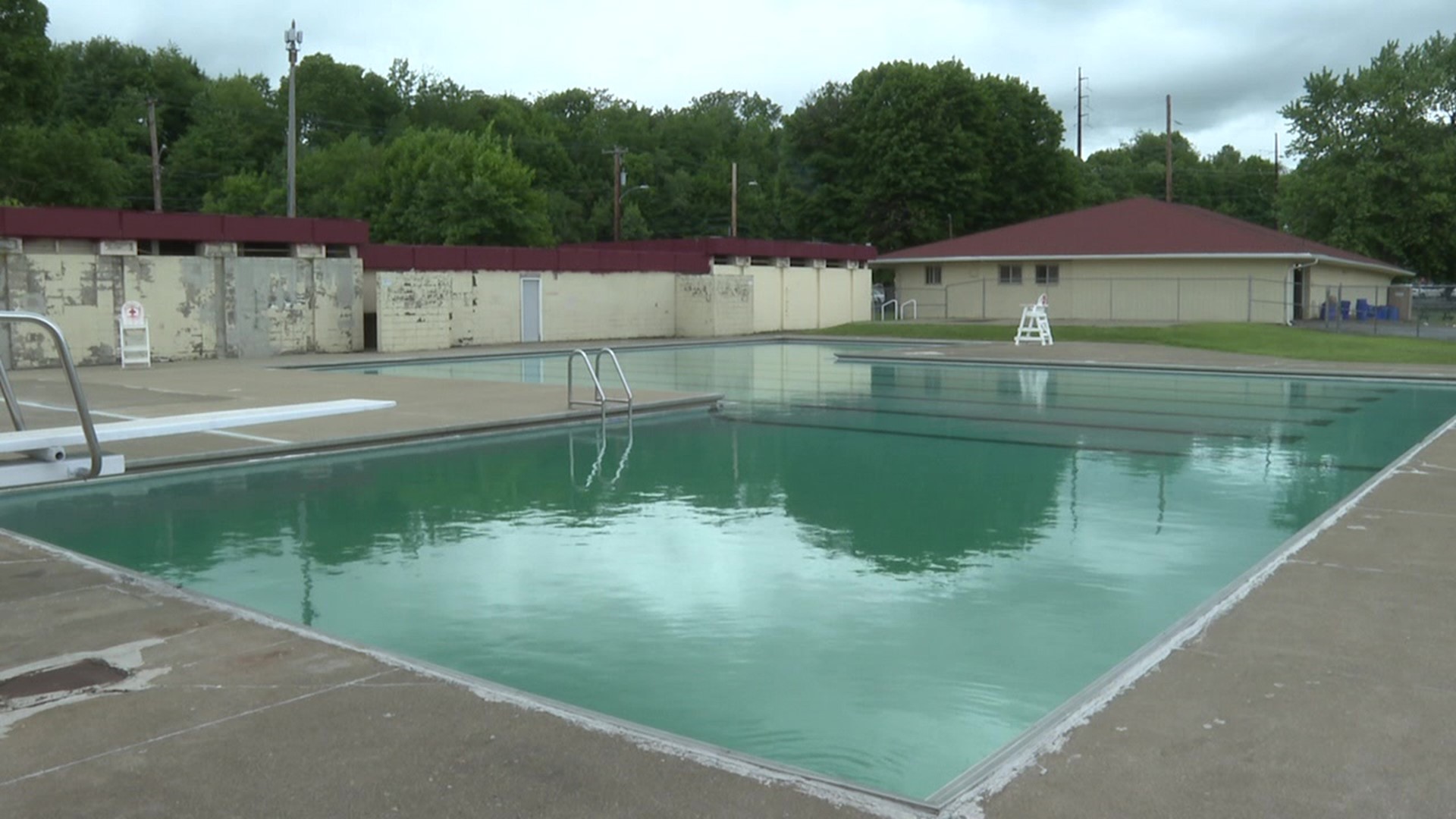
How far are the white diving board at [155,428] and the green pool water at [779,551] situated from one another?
97cm

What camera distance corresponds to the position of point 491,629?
6.44m

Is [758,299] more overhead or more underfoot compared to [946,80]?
more underfoot

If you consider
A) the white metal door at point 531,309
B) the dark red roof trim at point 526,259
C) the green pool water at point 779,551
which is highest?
the dark red roof trim at point 526,259

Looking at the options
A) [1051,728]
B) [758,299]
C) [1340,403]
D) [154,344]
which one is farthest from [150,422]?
[758,299]

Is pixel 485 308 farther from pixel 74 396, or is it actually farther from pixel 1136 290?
pixel 74 396

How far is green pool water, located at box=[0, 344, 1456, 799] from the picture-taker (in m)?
5.46

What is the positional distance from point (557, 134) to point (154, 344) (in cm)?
5796

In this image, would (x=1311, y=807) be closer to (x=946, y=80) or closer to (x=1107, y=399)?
(x=1107, y=399)

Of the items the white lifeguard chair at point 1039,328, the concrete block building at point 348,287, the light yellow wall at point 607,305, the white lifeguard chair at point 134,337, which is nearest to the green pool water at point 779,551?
the white lifeguard chair at point 134,337

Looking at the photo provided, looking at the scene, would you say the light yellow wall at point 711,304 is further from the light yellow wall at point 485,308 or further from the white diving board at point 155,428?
the white diving board at point 155,428

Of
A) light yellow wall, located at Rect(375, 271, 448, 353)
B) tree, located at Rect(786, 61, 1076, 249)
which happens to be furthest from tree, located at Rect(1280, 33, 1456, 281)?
light yellow wall, located at Rect(375, 271, 448, 353)

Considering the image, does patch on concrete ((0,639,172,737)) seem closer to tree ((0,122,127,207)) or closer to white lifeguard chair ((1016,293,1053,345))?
white lifeguard chair ((1016,293,1053,345))

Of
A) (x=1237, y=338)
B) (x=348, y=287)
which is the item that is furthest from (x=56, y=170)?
(x=1237, y=338)

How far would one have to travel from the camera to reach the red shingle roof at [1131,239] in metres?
43.0
